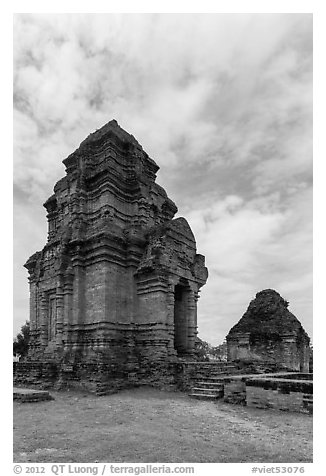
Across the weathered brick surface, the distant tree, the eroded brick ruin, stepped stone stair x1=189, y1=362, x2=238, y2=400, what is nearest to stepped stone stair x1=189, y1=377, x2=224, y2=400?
stepped stone stair x1=189, y1=362, x2=238, y2=400

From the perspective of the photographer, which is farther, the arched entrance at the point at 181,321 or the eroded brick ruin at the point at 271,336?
the eroded brick ruin at the point at 271,336

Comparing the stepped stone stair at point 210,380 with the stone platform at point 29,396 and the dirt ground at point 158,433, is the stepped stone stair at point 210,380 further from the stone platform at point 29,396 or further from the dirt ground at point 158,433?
the stone platform at point 29,396

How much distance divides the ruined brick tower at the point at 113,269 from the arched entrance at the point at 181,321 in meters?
0.05

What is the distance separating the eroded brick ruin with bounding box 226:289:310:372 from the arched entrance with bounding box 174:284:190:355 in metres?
6.71

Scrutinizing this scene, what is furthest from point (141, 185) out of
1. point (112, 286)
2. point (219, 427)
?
point (219, 427)

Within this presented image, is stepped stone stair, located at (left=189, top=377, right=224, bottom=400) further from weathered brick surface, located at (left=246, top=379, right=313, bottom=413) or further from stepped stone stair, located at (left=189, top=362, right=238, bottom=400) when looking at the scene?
weathered brick surface, located at (left=246, top=379, right=313, bottom=413)

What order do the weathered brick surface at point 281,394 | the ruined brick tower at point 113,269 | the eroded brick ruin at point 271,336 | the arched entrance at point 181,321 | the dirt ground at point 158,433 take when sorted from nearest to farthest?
1. the dirt ground at point 158,433
2. the weathered brick surface at point 281,394
3. the ruined brick tower at point 113,269
4. the arched entrance at point 181,321
5. the eroded brick ruin at point 271,336

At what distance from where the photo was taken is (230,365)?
15.6 meters

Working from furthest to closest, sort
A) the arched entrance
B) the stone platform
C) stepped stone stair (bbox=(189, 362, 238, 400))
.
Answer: the arched entrance < stepped stone stair (bbox=(189, 362, 238, 400)) < the stone platform

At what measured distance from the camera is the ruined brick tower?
15.6 meters

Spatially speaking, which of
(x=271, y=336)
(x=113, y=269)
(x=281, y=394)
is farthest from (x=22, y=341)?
(x=281, y=394)

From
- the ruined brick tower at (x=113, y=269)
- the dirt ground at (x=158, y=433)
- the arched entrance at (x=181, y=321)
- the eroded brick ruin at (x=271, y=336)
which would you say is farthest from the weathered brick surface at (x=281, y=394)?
the eroded brick ruin at (x=271, y=336)

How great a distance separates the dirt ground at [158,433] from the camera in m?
6.07

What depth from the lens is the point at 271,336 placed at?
24.1m
